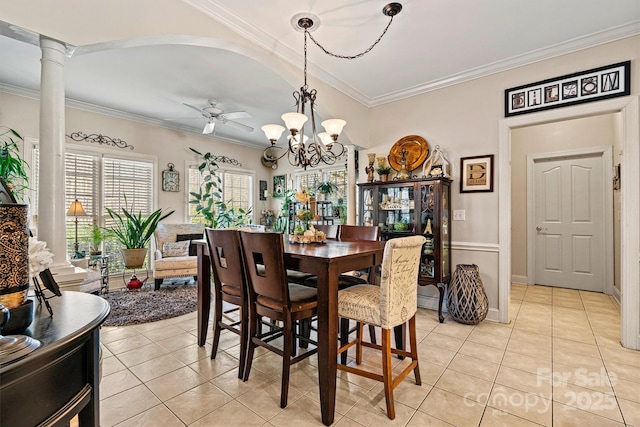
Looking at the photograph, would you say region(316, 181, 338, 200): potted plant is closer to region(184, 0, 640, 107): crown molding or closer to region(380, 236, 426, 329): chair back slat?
region(184, 0, 640, 107): crown molding

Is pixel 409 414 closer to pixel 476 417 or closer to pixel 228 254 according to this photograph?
pixel 476 417

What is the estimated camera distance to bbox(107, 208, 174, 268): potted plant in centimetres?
458

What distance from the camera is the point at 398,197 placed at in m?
3.69

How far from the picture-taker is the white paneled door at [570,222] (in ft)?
14.6

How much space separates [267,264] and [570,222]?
500 cm

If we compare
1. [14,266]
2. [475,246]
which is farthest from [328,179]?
[14,266]

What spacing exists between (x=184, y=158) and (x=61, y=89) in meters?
3.77

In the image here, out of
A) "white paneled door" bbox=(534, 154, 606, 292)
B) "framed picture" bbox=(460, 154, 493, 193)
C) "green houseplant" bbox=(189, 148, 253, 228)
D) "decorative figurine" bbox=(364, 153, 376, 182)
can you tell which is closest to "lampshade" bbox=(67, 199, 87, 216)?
"green houseplant" bbox=(189, 148, 253, 228)

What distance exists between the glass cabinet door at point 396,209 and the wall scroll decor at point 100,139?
163 inches

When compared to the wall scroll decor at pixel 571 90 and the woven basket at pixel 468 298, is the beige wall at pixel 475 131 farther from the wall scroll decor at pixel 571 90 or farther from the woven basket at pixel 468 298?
the woven basket at pixel 468 298

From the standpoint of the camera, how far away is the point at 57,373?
2.35 feet

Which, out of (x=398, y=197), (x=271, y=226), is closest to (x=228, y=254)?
(x=398, y=197)

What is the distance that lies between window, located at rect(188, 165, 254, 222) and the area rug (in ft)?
5.77

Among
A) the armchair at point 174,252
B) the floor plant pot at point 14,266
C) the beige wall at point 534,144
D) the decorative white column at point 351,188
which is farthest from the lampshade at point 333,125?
the beige wall at point 534,144
